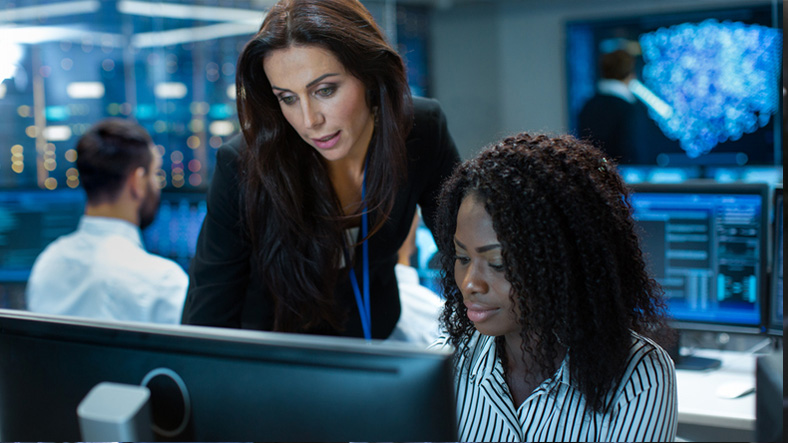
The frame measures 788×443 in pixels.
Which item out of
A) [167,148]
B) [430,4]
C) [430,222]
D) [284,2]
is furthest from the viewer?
[430,4]

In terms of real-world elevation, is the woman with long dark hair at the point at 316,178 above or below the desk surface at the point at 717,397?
above

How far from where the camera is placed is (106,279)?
2.06 meters

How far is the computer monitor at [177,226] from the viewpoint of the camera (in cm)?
233

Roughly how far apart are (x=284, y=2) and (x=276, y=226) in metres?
0.43

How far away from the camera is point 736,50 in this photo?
13.4 feet

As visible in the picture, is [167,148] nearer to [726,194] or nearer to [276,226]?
[276,226]

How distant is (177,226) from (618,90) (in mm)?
3059

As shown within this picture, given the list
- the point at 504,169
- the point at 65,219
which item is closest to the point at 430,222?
the point at 504,169

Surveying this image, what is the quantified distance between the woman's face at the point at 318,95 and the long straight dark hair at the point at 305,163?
0.06 feet

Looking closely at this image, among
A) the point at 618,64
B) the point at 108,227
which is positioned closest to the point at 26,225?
the point at 108,227

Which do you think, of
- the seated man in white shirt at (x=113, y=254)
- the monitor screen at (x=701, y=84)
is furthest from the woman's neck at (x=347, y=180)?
the monitor screen at (x=701, y=84)

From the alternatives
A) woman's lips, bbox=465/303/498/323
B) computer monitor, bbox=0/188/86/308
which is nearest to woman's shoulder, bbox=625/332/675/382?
woman's lips, bbox=465/303/498/323

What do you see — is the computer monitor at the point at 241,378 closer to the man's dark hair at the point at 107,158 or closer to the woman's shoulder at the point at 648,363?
the woman's shoulder at the point at 648,363

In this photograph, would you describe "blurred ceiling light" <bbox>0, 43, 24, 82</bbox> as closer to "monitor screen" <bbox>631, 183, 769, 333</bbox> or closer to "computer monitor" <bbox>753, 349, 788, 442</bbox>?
"monitor screen" <bbox>631, 183, 769, 333</bbox>
